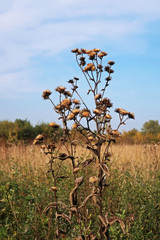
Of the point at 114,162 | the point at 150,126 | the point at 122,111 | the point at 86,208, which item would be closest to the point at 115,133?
the point at 122,111

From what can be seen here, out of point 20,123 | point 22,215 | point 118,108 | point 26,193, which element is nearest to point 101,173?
point 118,108

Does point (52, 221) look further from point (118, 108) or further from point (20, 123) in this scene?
point (20, 123)

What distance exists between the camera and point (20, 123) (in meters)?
15.8

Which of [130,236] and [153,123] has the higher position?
[153,123]

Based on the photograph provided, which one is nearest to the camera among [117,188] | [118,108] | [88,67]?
[118,108]

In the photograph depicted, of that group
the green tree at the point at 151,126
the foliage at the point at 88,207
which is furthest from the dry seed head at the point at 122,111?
the green tree at the point at 151,126

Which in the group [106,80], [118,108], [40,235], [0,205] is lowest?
[40,235]

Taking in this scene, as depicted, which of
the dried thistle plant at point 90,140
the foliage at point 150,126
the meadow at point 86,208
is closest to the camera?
the dried thistle plant at point 90,140

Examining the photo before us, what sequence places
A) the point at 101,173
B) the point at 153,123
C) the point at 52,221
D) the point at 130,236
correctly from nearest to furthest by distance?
the point at 101,173
the point at 130,236
the point at 52,221
the point at 153,123

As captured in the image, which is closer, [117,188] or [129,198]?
[129,198]

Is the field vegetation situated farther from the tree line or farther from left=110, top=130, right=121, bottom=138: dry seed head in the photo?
the tree line

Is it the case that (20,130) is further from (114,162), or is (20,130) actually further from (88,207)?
(88,207)

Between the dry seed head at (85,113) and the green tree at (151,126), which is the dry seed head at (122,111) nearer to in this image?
the dry seed head at (85,113)

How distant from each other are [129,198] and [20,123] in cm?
1261
